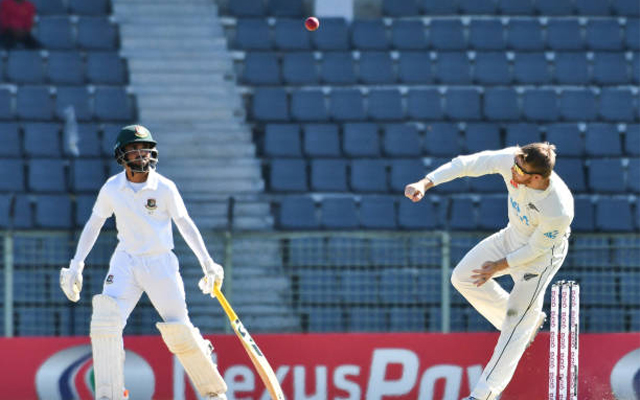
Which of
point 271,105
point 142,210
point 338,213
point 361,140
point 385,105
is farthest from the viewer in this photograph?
point 271,105

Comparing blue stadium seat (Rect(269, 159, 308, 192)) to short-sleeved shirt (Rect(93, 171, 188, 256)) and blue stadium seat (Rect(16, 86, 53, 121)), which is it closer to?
blue stadium seat (Rect(16, 86, 53, 121))

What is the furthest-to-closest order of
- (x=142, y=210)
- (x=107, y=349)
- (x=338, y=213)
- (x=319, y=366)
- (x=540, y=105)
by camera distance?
(x=540, y=105)
(x=338, y=213)
(x=319, y=366)
(x=142, y=210)
(x=107, y=349)

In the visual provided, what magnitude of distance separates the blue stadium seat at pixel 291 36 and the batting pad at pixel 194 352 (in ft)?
21.6

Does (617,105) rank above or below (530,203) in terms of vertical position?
above

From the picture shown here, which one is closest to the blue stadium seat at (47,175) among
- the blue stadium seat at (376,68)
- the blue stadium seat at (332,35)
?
the blue stadium seat at (332,35)

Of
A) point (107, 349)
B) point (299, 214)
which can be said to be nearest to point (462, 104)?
point (299, 214)

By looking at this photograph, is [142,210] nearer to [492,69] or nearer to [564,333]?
[564,333]

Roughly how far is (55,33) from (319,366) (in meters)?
6.47

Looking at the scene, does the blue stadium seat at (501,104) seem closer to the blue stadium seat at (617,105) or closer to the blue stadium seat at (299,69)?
the blue stadium seat at (617,105)

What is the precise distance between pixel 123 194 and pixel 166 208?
0.87ft

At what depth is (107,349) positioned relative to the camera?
7.14 metres

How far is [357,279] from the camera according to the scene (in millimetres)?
10141

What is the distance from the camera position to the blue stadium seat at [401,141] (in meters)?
12.5

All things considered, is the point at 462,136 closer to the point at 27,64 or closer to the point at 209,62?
the point at 209,62
